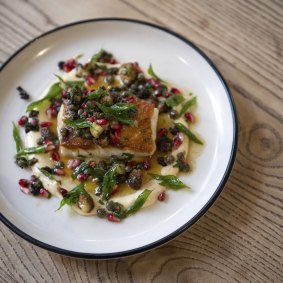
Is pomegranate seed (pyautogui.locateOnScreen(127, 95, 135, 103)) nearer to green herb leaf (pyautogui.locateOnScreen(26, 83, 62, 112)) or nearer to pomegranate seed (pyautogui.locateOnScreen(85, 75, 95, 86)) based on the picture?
pomegranate seed (pyautogui.locateOnScreen(85, 75, 95, 86))

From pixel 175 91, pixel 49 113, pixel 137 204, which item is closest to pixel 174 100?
pixel 175 91

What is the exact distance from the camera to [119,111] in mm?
3482

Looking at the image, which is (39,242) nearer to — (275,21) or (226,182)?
(226,182)

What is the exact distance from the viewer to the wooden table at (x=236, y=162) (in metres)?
3.10

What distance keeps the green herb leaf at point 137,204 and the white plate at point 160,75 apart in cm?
5

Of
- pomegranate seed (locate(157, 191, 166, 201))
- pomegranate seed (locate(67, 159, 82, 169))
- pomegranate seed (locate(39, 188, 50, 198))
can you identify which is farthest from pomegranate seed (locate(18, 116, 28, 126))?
pomegranate seed (locate(157, 191, 166, 201))

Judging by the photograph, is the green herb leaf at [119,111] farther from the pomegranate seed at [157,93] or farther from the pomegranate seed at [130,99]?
the pomegranate seed at [157,93]

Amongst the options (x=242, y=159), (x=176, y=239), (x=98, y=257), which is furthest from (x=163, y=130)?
(x=98, y=257)

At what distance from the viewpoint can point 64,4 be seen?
4.63m

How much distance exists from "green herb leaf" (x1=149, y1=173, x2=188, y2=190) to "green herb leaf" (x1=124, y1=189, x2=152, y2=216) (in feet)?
0.59

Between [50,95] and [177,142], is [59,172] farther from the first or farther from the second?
[177,142]

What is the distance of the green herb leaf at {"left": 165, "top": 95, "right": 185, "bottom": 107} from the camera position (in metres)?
3.77

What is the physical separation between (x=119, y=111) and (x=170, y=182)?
0.75 metres

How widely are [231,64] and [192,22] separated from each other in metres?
0.71
